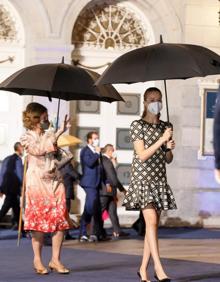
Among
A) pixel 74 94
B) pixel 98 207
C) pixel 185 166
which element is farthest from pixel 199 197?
pixel 74 94

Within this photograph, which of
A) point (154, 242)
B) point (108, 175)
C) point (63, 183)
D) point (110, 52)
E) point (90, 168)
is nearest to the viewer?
point (154, 242)

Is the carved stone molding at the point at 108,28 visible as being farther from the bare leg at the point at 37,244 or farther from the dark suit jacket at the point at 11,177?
the bare leg at the point at 37,244

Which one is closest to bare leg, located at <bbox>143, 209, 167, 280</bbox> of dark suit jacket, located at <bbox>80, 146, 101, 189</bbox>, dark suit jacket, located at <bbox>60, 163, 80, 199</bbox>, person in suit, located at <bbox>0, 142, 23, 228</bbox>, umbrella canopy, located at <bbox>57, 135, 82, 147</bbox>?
umbrella canopy, located at <bbox>57, 135, 82, 147</bbox>

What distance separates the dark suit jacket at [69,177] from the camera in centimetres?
1508

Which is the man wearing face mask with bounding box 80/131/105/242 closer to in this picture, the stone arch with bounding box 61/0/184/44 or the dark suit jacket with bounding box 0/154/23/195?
the dark suit jacket with bounding box 0/154/23/195

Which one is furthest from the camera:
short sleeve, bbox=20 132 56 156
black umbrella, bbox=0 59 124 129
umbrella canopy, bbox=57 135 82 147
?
umbrella canopy, bbox=57 135 82 147

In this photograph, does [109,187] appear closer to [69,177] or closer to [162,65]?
[69,177]

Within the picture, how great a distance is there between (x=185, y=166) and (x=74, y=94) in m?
6.94

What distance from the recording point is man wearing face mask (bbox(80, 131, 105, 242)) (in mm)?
15281

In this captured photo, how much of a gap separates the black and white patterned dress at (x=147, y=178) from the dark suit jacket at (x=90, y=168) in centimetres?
582

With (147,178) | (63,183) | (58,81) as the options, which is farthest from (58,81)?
(147,178)

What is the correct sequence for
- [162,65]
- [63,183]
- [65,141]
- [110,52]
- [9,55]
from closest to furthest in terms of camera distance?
[162,65] → [63,183] → [65,141] → [9,55] → [110,52]

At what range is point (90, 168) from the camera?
1537cm

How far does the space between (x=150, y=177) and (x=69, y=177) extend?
5.94m
